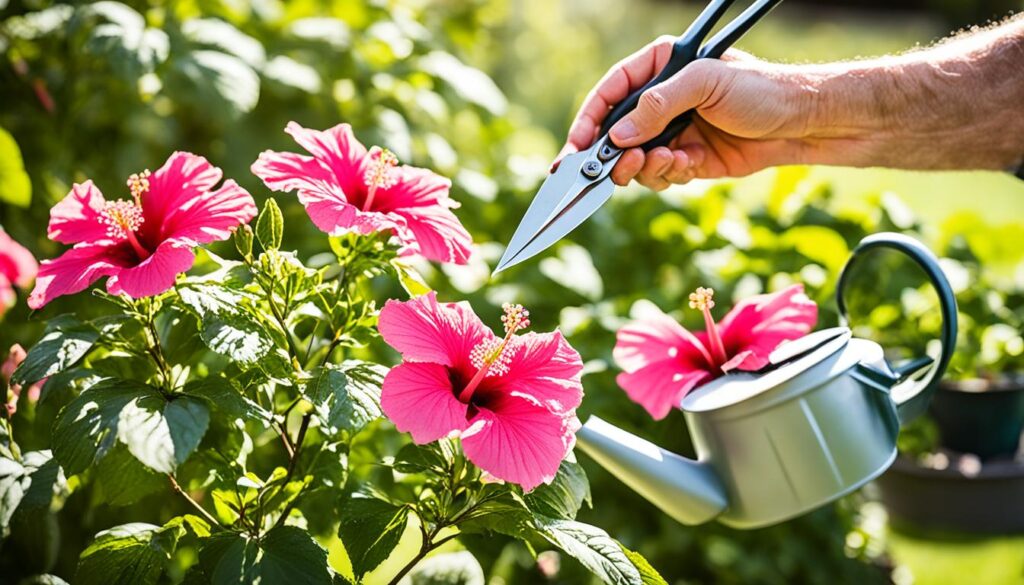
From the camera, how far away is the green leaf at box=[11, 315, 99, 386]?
0.84m

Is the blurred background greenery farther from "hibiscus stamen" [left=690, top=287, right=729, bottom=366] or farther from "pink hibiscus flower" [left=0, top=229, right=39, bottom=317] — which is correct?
"hibiscus stamen" [left=690, top=287, right=729, bottom=366]

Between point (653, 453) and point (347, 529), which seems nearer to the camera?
point (347, 529)

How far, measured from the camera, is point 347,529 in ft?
2.91

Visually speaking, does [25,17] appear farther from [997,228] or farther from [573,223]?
[997,228]

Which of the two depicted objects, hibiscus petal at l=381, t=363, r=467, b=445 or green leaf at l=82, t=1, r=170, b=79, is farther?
green leaf at l=82, t=1, r=170, b=79

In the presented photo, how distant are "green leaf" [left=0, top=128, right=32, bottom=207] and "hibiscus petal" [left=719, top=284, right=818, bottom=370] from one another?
987mm

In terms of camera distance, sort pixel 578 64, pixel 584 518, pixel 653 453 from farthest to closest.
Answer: pixel 578 64 → pixel 584 518 → pixel 653 453

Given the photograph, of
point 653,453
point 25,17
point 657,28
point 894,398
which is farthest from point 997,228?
point 657,28

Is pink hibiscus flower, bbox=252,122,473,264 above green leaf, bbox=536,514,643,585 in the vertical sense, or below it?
above

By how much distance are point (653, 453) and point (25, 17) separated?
1.60 m

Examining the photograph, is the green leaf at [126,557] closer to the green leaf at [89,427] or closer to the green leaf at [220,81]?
the green leaf at [89,427]

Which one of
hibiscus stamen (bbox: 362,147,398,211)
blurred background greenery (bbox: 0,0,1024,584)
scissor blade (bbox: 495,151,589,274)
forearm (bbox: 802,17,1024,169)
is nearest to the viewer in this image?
hibiscus stamen (bbox: 362,147,398,211)

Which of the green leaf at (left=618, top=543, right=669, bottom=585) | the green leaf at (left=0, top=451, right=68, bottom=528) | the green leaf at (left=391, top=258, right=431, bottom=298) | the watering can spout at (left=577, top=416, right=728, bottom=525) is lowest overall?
the green leaf at (left=0, top=451, right=68, bottom=528)

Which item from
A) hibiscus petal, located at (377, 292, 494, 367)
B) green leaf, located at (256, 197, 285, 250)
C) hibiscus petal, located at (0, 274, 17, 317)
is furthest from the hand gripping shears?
hibiscus petal, located at (0, 274, 17, 317)
